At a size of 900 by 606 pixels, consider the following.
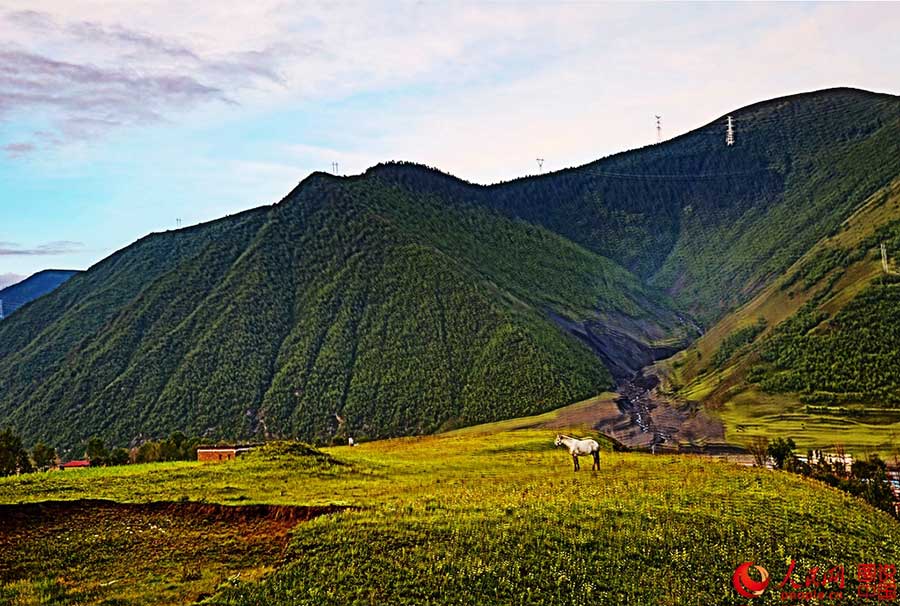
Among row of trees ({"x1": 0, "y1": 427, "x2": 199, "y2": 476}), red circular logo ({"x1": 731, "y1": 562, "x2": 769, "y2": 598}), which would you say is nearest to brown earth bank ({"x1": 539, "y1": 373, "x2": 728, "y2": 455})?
row of trees ({"x1": 0, "y1": 427, "x2": 199, "y2": 476})

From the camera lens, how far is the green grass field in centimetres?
2295

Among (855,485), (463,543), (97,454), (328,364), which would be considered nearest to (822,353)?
(855,485)

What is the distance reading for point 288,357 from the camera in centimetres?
17775

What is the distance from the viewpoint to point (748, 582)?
24.6 m

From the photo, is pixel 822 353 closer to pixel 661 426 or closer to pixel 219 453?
pixel 661 426

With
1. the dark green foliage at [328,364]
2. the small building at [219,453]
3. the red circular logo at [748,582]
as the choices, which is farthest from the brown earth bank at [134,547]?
the dark green foliage at [328,364]

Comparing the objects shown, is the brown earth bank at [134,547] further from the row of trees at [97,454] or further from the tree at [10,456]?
the tree at [10,456]

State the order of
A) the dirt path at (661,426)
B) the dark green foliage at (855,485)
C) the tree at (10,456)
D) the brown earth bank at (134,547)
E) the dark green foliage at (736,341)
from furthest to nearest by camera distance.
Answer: the dark green foliage at (736,341), the dirt path at (661,426), the tree at (10,456), the dark green foliage at (855,485), the brown earth bank at (134,547)

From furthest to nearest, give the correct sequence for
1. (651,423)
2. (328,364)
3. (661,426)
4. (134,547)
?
(328,364)
(651,423)
(661,426)
(134,547)

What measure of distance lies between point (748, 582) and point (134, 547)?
795 inches

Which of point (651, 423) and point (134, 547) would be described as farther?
point (651, 423)

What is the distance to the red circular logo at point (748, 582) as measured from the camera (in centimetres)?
2423

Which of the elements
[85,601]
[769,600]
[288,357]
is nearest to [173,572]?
[85,601]

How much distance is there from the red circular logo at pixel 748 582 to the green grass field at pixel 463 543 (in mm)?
286
